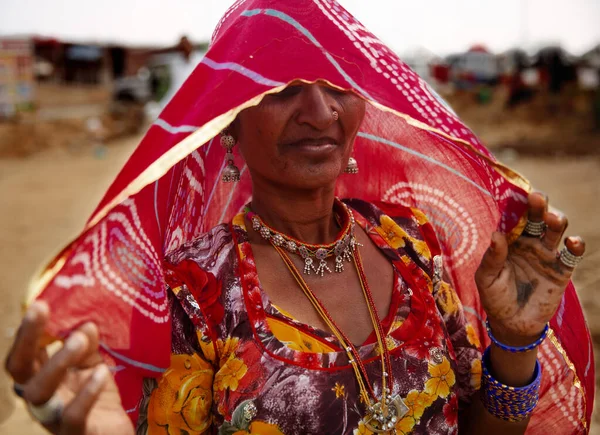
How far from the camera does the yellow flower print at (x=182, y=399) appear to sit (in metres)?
1.33

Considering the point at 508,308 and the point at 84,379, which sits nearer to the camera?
the point at 84,379

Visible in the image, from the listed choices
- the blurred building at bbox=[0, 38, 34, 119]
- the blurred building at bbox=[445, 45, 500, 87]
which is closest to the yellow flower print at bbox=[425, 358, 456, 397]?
the blurred building at bbox=[0, 38, 34, 119]

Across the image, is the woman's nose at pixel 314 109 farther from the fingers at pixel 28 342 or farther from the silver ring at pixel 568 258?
the fingers at pixel 28 342

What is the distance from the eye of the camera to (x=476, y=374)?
1.68 m

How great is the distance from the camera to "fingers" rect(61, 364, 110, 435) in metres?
0.98

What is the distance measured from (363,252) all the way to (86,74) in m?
35.6

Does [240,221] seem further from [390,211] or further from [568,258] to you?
[568,258]

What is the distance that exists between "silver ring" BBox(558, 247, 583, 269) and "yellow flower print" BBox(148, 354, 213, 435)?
89cm

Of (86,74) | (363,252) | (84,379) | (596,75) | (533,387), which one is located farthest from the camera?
(86,74)

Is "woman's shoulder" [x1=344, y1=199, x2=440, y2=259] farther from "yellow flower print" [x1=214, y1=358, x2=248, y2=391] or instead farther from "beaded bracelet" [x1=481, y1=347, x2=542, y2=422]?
"yellow flower print" [x1=214, y1=358, x2=248, y2=391]

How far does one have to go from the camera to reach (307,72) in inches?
50.8

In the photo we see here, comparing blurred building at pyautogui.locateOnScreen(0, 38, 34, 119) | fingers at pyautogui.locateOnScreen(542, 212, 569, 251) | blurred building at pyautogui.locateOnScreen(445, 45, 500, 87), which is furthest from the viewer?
blurred building at pyautogui.locateOnScreen(445, 45, 500, 87)

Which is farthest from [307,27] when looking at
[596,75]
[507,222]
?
[596,75]

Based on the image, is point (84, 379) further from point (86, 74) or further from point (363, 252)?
point (86, 74)
